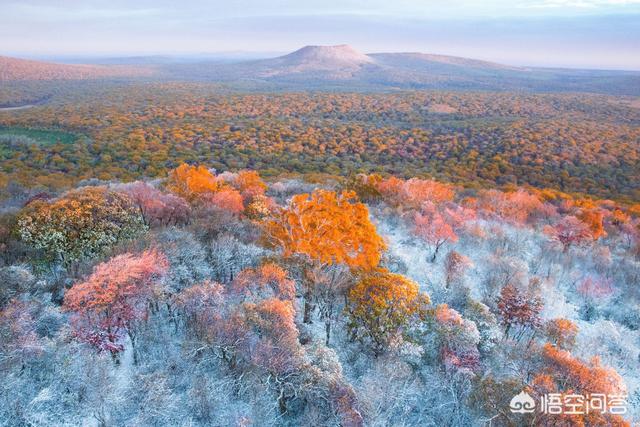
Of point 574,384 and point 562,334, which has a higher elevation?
point 574,384

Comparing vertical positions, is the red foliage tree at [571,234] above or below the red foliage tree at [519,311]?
above

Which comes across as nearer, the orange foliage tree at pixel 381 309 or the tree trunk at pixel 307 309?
the orange foliage tree at pixel 381 309

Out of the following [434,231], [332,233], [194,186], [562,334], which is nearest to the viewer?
[332,233]

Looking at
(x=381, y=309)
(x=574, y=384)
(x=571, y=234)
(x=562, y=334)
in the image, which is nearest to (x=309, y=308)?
(x=381, y=309)

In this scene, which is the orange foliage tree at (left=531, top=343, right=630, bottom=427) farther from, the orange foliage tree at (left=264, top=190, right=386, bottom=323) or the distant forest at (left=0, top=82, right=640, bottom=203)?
the distant forest at (left=0, top=82, right=640, bottom=203)

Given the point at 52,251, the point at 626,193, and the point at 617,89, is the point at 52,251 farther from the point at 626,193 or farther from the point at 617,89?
the point at 617,89

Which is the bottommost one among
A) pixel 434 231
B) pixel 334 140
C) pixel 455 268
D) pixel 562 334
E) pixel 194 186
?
pixel 562 334

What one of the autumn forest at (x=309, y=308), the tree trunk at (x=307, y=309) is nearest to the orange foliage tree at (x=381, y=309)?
the autumn forest at (x=309, y=308)

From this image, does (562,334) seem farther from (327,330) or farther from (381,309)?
(327,330)

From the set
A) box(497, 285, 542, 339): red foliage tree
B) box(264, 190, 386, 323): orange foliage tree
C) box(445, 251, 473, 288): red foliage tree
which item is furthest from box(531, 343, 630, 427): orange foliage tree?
box(445, 251, 473, 288): red foliage tree

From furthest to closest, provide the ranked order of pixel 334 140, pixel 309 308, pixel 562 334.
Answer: pixel 334 140
pixel 309 308
pixel 562 334

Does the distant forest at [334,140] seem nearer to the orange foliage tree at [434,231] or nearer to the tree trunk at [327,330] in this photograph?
the orange foliage tree at [434,231]
